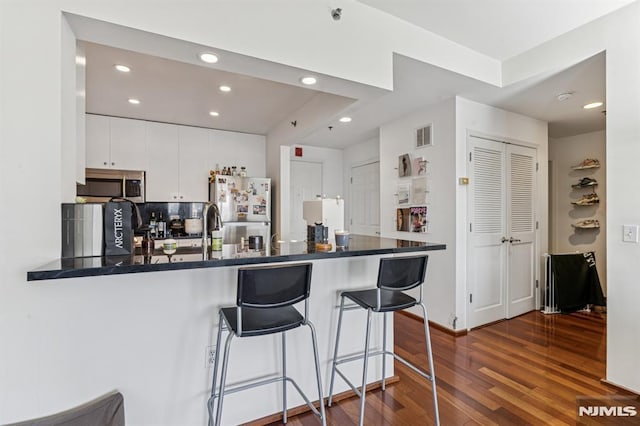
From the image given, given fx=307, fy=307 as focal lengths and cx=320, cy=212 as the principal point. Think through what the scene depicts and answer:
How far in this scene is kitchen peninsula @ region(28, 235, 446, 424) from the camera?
53.2 inches

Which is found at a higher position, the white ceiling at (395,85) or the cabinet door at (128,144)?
the white ceiling at (395,85)

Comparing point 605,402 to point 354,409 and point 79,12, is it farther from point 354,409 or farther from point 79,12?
point 79,12

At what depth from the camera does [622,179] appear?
6.95 ft

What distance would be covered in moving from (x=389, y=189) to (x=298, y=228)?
176cm

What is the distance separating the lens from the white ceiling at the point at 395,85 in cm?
211

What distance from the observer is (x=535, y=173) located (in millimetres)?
3746

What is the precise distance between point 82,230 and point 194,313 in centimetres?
66

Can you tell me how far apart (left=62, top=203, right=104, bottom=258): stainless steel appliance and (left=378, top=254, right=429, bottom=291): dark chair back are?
139 centimetres

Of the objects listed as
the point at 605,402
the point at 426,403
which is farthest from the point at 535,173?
the point at 426,403

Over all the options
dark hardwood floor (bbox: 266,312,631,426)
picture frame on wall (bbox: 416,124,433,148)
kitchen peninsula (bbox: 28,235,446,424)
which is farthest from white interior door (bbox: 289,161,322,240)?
kitchen peninsula (bbox: 28,235,446,424)

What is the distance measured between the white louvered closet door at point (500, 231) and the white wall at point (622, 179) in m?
1.14

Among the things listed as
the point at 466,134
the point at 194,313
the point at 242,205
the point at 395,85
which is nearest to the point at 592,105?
the point at 466,134

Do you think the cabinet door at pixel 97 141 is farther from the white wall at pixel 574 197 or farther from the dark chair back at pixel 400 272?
the white wall at pixel 574 197

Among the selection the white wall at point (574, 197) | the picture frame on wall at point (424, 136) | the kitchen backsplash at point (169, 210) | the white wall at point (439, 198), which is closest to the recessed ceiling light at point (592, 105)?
the white wall at point (574, 197)
